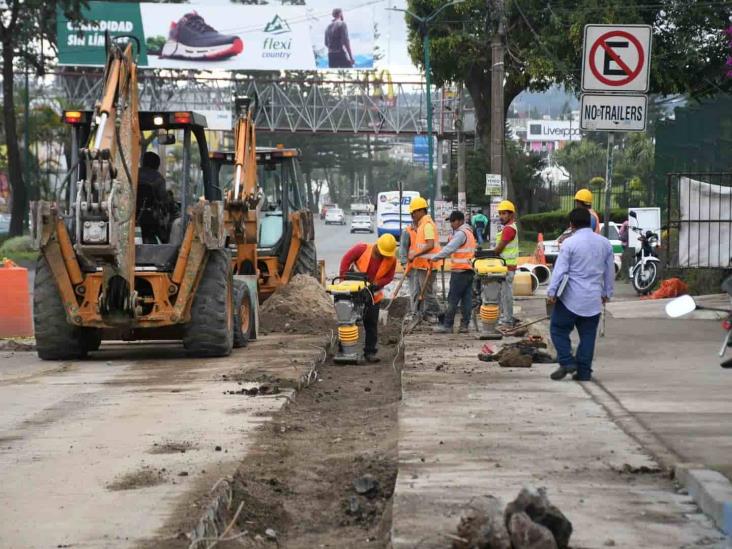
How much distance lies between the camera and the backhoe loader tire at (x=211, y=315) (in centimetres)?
1584

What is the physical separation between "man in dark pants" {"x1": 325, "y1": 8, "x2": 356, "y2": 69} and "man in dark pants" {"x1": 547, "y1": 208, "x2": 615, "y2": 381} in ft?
201

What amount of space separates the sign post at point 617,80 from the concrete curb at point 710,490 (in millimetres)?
6160

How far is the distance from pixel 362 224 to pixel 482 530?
81161mm

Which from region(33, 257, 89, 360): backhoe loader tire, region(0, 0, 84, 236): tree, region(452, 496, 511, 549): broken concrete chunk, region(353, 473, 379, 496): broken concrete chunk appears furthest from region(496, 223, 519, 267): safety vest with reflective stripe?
region(0, 0, 84, 236): tree

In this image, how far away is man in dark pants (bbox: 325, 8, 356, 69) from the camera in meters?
73.7

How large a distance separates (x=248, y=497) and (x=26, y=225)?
6065 cm

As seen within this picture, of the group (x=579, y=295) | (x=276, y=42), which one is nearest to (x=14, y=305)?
(x=579, y=295)

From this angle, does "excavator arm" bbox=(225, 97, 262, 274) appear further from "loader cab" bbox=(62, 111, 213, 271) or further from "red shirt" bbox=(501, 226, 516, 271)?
"red shirt" bbox=(501, 226, 516, 271)

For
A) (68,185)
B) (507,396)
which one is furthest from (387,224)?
(507,396)

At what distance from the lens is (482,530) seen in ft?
20.8

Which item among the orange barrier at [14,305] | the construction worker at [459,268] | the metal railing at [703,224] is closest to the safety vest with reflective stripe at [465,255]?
the construction worker at [459,268]

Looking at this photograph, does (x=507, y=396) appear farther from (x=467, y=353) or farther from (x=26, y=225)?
(x=26, y=225)

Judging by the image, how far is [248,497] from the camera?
826 centimetres

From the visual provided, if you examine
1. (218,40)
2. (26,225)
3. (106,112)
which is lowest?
(26,225)
